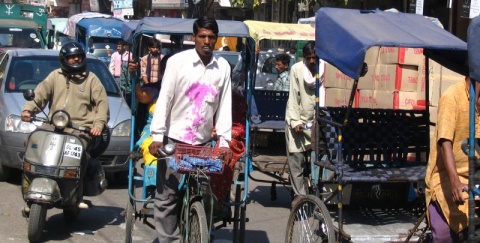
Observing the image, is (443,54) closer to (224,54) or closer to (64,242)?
(64,242)

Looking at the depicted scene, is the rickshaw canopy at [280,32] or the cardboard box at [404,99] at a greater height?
the rickshaw canopy at [280,32]

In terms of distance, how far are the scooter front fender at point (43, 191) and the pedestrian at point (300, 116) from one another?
2656 mm

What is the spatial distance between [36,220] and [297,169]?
2.96 metres

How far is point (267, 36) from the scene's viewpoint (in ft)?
37.8

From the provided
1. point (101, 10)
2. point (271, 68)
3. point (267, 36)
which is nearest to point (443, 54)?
point (267, 36)

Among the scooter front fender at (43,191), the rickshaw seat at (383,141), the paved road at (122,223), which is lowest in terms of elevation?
the paved road at (122,223)

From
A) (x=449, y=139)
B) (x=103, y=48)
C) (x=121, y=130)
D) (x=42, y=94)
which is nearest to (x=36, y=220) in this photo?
(x=42, y=94)

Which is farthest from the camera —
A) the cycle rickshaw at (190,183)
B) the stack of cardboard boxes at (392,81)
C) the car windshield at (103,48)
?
the car windshield at (103,48)

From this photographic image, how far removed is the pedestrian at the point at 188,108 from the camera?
5855 millimetres

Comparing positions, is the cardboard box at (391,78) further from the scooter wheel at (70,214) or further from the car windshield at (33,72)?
the scooter wheel at (70,214)

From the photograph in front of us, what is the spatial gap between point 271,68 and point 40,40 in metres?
Result: 7.49

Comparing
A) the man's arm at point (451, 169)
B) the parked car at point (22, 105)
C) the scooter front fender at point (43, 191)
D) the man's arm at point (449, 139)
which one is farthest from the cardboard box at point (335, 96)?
the man's arm at point (451, 169)

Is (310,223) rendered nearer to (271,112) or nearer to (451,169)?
(451,169)

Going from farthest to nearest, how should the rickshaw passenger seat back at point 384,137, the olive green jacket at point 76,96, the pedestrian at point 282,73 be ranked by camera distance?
the pedestrian at point 282,73
the olive green jacket at point 76,96
the rickshaw passenger seat back at point 384,137
